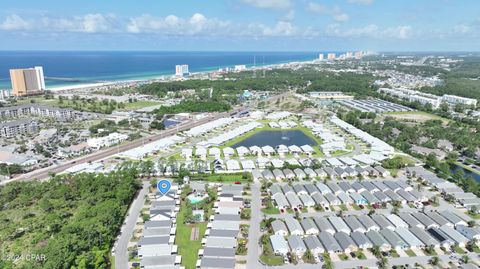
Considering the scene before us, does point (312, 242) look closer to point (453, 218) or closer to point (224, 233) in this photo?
point (224, 233)

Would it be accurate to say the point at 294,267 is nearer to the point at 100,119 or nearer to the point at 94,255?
A: the point at 94,255

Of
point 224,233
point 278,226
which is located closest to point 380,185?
point 278,226

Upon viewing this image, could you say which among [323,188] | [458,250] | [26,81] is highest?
[26,81]

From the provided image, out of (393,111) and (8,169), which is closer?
(8,169)

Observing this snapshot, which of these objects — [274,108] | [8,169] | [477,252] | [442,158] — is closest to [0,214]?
[8,169]

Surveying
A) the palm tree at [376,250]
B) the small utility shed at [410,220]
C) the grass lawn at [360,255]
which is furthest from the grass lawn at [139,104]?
the palm tree at [376,250]

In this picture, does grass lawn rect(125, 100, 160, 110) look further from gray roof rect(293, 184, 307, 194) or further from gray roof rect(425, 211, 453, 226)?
gray roof rect(425, 211, 453, 226)
